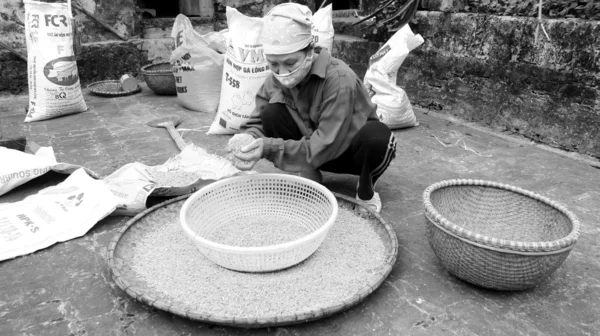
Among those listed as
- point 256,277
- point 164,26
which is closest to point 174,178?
point 256,277

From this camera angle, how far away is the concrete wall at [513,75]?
2695mm

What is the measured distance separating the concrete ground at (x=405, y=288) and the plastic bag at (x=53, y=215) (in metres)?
0.04

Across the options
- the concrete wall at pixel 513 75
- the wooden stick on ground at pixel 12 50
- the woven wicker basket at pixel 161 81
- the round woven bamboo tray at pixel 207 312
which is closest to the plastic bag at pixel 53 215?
the round woven bamboo tray at pixel 207 312

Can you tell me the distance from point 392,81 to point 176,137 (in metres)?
1.57

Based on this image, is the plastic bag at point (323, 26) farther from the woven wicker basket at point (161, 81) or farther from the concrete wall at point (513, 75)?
the woven wicker basket at point (161, 81)

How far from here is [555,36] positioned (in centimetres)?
279

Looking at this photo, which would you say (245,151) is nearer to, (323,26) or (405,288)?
(405,288)

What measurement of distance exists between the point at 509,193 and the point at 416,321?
69 cm

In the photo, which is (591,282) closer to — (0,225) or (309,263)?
(309,263)

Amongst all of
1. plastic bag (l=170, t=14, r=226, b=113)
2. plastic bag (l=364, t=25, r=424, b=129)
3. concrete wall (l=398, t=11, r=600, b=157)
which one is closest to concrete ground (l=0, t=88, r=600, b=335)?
concrete wall (l=398, t=11, r=600, b=157)

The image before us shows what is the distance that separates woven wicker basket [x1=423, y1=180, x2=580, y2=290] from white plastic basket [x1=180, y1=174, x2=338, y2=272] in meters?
0.39

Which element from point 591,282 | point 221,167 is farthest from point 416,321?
point 221,167

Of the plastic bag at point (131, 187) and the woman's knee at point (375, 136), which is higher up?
the woman's knee at point (375, 136)

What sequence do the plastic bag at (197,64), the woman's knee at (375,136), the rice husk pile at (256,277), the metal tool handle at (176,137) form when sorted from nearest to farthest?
1. the rice husk pile at (256,277)
2. the woman's knee at (375,136)
3. the metal tool handle at (176,137)
4. the plastic bag at (197,64)
